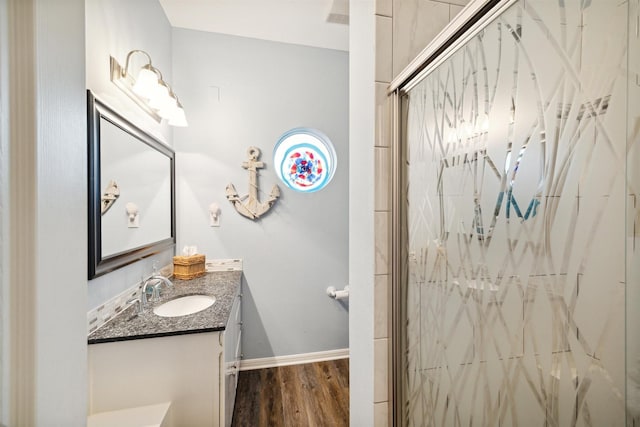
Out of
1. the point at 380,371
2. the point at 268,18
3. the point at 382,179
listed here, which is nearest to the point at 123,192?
the point at 382,179

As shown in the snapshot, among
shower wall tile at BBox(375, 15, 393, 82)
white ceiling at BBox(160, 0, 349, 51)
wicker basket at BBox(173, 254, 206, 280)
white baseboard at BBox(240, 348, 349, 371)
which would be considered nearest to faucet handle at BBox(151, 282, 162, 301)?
wicker basket at BBox(173, 254, 206, 280)

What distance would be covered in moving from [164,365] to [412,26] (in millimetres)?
1678

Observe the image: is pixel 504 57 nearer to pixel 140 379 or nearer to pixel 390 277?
pixel 390 277

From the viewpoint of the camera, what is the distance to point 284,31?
2.16 metres

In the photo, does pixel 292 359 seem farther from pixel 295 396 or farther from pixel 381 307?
pixel 381 307

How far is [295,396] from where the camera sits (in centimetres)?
190

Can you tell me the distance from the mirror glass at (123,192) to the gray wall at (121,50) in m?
0.08

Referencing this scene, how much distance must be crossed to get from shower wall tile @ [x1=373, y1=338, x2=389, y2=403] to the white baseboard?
1.56 m

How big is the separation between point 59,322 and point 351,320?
3.21 ft

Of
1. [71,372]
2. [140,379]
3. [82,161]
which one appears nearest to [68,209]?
[82,161]

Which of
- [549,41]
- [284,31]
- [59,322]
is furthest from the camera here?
[284,31]

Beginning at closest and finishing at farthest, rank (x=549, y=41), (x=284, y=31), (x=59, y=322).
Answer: (x=59, y=322) < (x=549, y=41) < (x=284, y=31)

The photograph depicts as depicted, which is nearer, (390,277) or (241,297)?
(390,277)

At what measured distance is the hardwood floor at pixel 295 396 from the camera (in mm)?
1687
